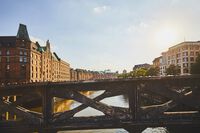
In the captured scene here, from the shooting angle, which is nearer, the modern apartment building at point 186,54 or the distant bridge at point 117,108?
the distant bridge at point 117,108

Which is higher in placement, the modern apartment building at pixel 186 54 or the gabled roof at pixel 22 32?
the gabled roof at pixel 22 32

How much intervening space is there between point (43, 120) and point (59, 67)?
10168 cm

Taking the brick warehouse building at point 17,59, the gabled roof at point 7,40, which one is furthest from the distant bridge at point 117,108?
the gabled roof at point 7,40

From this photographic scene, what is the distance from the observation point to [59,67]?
124 m

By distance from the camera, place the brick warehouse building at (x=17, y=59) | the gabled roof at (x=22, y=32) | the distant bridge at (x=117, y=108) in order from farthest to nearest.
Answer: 1. the gabled roof at (x=22, y=32)
2. the brick warehouse building at (x=17, y=59)
3. the distant bridge at (x=117, y=108)

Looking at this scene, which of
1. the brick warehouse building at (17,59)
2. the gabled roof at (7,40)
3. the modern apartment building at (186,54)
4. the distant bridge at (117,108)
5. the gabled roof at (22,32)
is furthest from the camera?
the modern apartment building at (186,54)

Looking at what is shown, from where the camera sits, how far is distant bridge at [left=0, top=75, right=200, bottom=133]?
73.5ft

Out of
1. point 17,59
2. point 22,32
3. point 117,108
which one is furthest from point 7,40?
point 117,108

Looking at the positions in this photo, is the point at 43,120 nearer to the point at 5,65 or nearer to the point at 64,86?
the point at 64,86

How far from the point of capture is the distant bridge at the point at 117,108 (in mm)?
22391

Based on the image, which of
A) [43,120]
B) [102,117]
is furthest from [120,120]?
[43,120]

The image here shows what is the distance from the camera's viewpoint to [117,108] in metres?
22.6

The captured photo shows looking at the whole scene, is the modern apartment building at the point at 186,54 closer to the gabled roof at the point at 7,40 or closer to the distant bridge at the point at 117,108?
the gabled roof at the point at 7,40

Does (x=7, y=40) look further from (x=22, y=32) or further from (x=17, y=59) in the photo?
(x=17, y=59)
